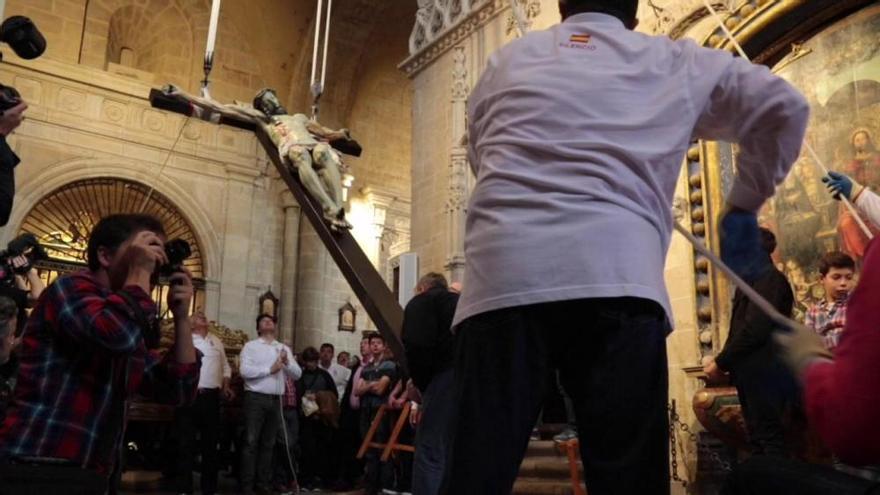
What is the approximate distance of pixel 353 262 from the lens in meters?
5.23

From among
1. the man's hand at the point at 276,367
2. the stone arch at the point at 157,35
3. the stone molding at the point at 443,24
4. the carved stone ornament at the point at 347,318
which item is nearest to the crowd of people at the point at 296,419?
the man's hand at the point at 276,367

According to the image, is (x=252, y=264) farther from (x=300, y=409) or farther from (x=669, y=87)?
(x=669, y=87)

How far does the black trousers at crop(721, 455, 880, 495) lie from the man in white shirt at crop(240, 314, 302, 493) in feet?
18.1

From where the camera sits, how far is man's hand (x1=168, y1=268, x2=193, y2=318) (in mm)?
2139

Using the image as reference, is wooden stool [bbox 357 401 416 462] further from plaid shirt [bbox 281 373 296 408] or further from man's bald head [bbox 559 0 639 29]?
man's bald head [bbox 559 0 639 29]

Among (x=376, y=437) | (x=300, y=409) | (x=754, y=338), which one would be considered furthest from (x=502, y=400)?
(x=300, y=409)

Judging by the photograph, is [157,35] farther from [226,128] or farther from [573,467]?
[573,467]

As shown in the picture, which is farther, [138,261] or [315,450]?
[315,450]

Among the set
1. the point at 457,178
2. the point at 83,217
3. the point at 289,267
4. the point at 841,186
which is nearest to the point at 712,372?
the point at 841,186

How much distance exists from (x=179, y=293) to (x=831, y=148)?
4979mm

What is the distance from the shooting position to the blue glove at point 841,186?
4.41 metres

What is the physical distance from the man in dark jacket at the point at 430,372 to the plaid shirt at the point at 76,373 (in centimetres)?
219

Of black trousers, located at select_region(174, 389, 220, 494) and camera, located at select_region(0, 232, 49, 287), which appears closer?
camera, located at select_region(0, 232, 49, 287)

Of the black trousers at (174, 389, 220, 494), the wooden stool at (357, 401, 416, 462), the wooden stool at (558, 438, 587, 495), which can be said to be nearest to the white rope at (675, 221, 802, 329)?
the wooden stool at (558, 438, 587, 495)
